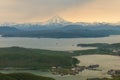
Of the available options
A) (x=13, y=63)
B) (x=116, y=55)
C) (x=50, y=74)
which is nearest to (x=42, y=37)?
(x=116, y=55)

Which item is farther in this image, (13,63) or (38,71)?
(13,63)

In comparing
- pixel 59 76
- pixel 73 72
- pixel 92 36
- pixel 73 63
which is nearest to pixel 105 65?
pixel 73 63

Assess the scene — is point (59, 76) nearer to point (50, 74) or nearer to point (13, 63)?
point (50, 74)

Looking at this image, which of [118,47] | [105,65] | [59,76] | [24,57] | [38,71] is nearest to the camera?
[59,76]

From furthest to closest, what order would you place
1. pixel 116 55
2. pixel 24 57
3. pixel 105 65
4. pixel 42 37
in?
pixel 42 37 < pixel 116 55 < pixel 24 57 < pixel 105 65

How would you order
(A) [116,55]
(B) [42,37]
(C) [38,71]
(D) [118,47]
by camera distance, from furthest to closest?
1. (B) [42,37]
2. (D) [118,47]
3. (A) [116,55]
4. (C) [38,71]

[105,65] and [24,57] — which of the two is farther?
[24,57]

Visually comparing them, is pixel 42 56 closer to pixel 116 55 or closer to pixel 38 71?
pixel 38 71

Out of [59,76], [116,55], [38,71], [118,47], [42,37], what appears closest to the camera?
[59,76]
